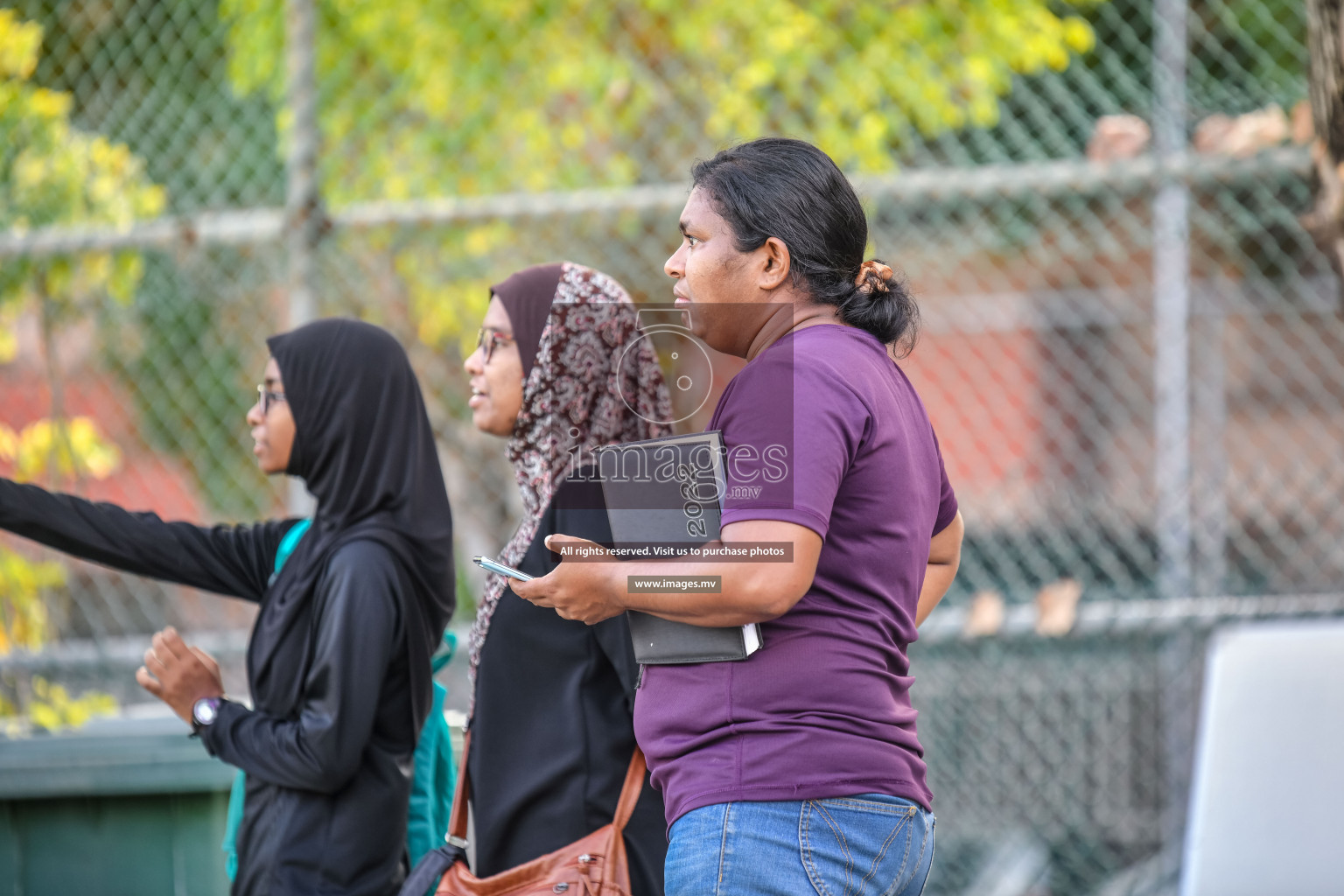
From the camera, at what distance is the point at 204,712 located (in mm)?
2236

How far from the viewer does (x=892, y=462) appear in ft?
5.30

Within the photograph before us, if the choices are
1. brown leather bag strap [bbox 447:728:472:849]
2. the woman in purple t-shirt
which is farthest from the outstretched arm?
the woman in purple t-shirt

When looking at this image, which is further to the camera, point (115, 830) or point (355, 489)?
point (115, 830)

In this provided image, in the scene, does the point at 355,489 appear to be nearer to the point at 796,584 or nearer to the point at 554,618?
the point at 554,618

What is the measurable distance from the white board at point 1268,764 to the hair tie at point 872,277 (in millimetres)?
2099

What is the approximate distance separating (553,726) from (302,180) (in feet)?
6.79

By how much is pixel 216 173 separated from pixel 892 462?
19.0 ft

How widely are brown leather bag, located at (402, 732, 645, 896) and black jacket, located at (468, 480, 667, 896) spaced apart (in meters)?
0.03

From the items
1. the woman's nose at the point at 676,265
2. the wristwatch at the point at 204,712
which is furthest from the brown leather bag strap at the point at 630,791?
the wristwatch at the point at 204,712

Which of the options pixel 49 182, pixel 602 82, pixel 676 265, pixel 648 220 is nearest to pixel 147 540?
A: pixel 676 265

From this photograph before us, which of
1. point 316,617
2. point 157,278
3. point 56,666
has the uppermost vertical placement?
point 157,278

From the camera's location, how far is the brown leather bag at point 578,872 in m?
1.81

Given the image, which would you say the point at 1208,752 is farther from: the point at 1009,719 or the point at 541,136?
the point at 541,136

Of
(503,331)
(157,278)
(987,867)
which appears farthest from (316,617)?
(157,278)
